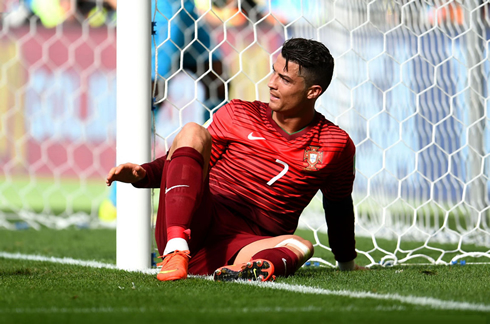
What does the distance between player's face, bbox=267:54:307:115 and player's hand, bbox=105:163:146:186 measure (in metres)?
0.48

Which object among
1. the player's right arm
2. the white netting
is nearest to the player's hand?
the player's right arm

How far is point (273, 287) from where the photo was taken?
1747 mm

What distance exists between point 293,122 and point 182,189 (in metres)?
0.49

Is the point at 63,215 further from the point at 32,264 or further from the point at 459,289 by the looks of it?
the point at 459,289

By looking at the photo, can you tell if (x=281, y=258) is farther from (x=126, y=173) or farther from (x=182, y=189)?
(x=126, y=173)

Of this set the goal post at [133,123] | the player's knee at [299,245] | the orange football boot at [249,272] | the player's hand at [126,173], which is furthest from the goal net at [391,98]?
the orange football boot at [249,272]

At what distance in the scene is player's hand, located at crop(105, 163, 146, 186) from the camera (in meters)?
1.93

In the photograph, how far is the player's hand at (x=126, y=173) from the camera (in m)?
1.93

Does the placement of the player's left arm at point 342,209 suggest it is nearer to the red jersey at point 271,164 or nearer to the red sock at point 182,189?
the red jersey at point 271,164

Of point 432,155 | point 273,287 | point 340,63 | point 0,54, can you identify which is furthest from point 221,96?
point 0,54

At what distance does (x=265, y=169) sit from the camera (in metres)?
2.15

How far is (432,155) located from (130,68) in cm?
261

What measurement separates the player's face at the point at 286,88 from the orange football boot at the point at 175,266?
23.3 inches

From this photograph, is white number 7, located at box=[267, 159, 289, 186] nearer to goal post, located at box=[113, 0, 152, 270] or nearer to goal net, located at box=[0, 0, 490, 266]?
goal post, located at box=[113, 0, 152, 270]
